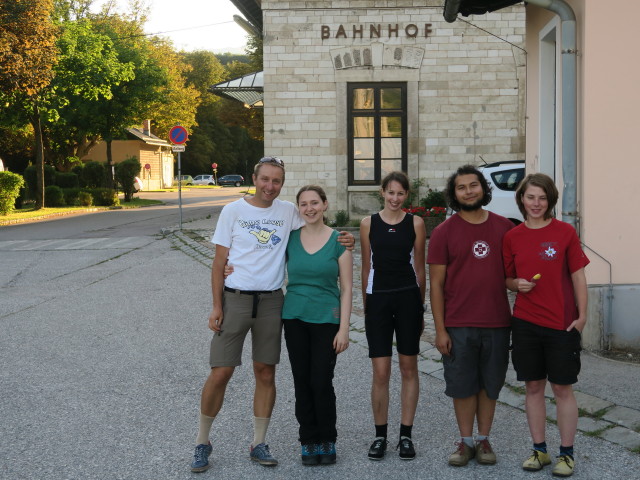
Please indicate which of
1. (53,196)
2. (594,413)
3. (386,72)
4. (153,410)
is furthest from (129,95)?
(594,413)

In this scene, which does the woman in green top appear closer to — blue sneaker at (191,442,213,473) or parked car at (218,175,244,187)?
blue sneaker at (191,442,213,473)

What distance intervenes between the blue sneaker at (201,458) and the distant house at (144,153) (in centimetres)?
6086

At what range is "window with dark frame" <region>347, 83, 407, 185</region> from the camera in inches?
732

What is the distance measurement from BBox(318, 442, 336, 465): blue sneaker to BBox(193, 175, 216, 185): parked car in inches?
3072

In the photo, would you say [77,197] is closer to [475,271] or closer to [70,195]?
[70,195]

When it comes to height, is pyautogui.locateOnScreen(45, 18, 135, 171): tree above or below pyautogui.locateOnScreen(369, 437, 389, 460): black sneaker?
above

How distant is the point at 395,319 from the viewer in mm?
4473

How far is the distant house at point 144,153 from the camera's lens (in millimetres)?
66000

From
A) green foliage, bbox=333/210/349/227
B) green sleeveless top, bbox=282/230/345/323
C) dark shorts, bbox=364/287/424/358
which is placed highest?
green sleeveless top, bbox=282/230/345/323

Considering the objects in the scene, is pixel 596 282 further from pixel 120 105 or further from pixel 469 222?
pixel 120 105

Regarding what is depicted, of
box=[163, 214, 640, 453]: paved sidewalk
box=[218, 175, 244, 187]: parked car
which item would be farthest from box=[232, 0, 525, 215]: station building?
box=[218, 175, 244, 187]: parked car

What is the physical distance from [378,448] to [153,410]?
174cm

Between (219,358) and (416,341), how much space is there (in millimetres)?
1108

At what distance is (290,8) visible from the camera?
18.4 meters
